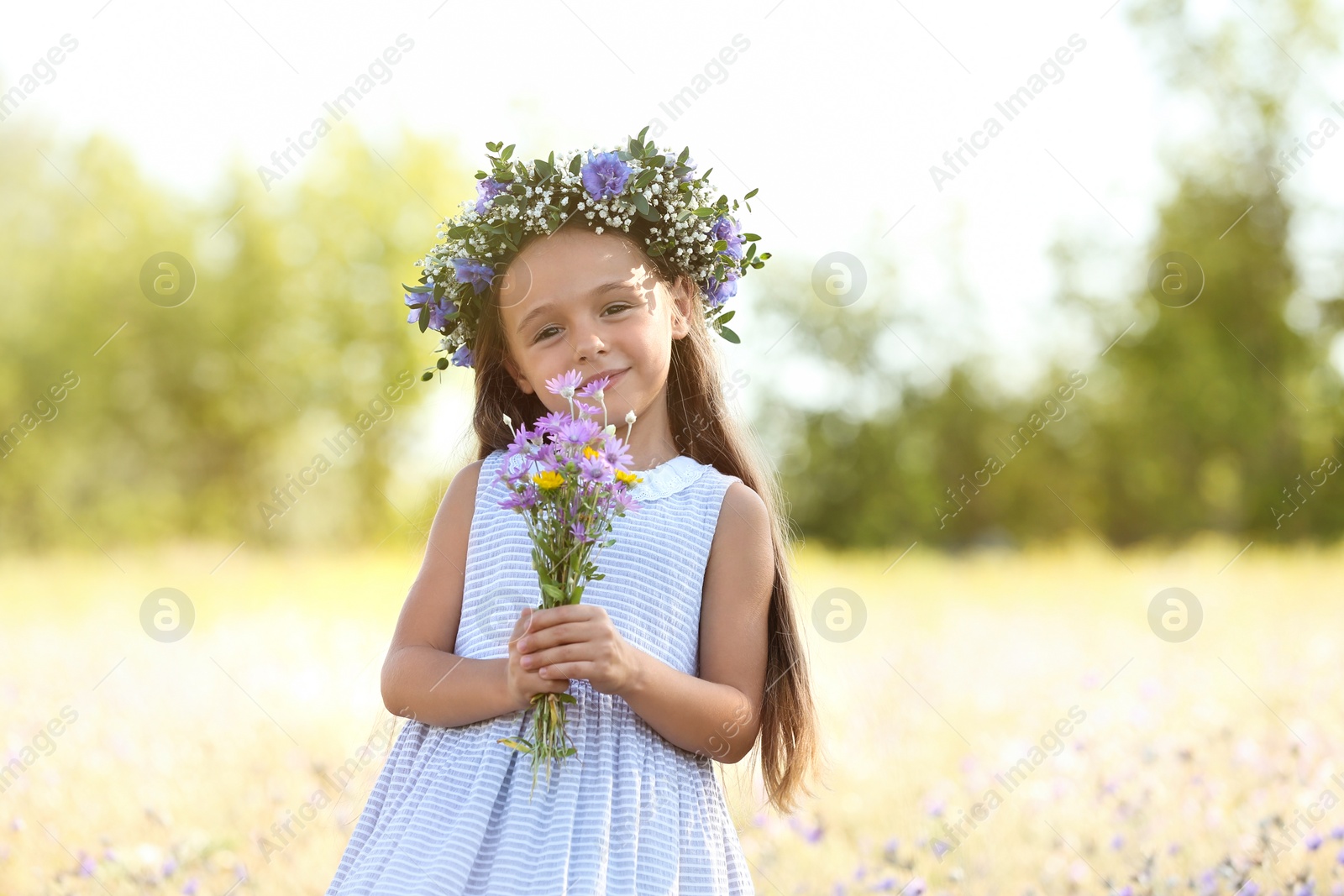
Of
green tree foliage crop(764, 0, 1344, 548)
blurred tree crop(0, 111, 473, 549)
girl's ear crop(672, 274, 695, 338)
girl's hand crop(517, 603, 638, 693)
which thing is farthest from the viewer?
blurred tree crop(0, 111, 473, 549)

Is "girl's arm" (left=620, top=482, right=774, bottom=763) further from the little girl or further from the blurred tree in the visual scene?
the blurred tree

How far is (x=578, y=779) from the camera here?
8.48 ft

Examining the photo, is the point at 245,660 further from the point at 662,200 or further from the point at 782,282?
the point at 782,282

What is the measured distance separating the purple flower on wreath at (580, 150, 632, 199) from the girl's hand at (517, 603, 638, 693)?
1.11 meters

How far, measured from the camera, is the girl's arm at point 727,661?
2.57 meters

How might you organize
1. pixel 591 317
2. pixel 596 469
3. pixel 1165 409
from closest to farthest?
pixel 596 469 < pixel 591 317 < pixel 1165 409

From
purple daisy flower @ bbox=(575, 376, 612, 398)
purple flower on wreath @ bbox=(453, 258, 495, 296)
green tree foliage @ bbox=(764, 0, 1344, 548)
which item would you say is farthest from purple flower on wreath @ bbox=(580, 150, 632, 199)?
green tree foliage @ bbox=(764, 0, 1344, 548)

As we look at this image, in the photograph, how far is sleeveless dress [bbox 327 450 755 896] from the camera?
2482 mm

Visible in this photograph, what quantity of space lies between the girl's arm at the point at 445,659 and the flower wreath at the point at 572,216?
42 cm

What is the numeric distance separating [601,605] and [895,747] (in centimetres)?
394

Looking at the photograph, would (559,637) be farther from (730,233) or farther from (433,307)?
(730,233)

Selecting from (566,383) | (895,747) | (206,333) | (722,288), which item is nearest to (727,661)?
(566,383)

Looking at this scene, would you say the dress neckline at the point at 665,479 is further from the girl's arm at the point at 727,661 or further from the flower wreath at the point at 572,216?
the flower wreath at the point at 572,216

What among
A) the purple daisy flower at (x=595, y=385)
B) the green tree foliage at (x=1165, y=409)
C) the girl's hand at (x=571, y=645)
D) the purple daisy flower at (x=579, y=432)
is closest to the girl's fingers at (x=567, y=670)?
the girl's hand at (x=571, y=645)
